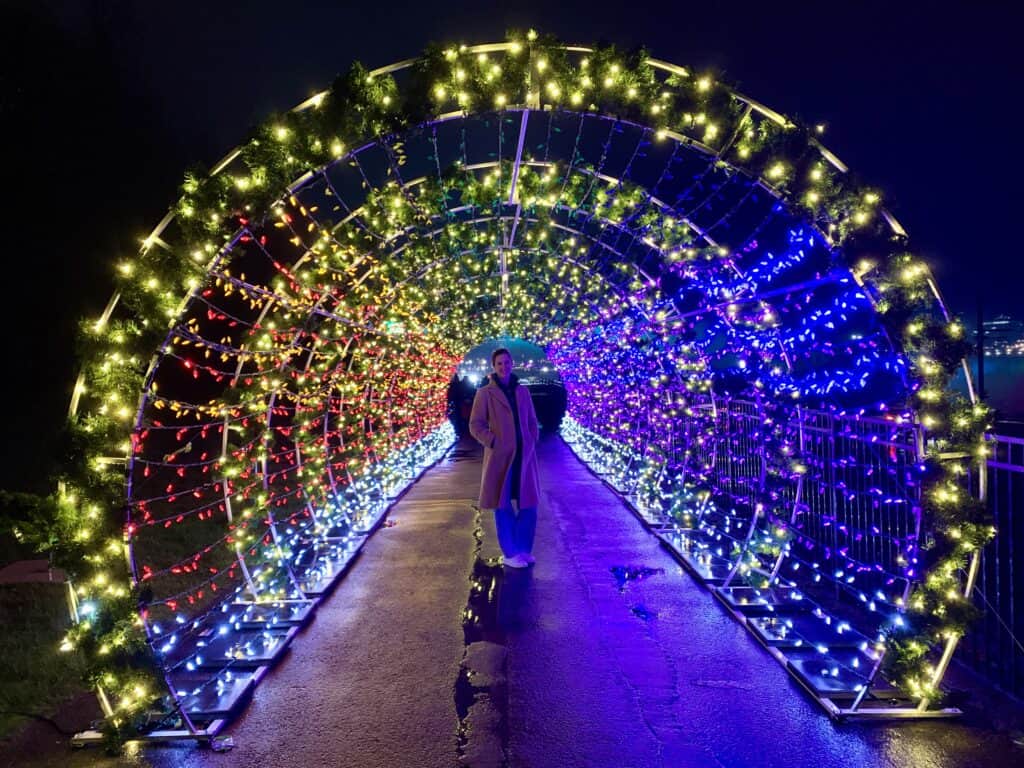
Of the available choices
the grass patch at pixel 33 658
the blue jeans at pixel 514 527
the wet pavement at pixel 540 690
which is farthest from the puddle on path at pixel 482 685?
the grass patch at pixel 33 658

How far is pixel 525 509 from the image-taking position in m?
6.65

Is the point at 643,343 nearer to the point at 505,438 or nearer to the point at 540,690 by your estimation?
the point at 505,438

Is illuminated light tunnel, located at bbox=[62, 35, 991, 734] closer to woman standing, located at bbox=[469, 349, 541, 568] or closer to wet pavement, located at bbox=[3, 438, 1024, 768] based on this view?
wet pavement, located at bbox=[3, 438, 1024, 768]

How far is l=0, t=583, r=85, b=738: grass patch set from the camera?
4102 millimetres

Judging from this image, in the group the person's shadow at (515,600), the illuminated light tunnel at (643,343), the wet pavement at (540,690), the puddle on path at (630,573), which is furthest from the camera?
the puddle on path at (630,573)

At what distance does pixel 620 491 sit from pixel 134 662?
26.2ft

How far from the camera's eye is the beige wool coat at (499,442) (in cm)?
636

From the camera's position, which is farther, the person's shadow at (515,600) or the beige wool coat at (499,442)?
the beige wool coat at (499,442)

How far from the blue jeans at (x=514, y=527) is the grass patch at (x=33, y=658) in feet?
11.3

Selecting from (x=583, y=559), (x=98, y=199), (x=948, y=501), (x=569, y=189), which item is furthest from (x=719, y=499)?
(x=98, y=199)

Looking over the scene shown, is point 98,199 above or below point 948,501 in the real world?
above

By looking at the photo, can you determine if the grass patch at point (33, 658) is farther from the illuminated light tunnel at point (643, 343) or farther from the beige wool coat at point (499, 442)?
the beige wool coat at point (499, 442)

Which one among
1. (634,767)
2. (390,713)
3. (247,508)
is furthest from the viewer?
(247,508)

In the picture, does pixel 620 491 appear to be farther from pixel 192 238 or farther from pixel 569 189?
pixel 192 238
